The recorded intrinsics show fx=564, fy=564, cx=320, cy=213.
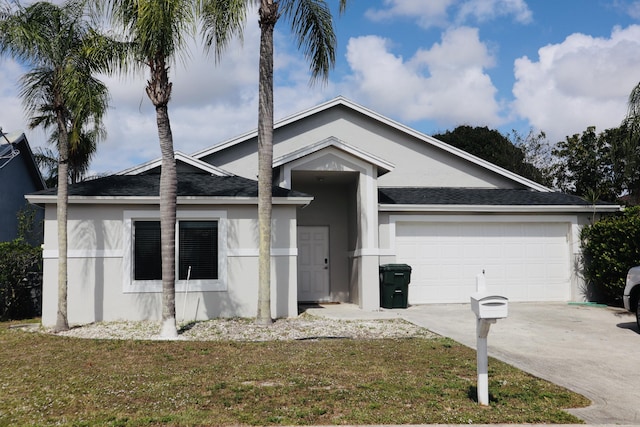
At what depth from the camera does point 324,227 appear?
54.8 feet

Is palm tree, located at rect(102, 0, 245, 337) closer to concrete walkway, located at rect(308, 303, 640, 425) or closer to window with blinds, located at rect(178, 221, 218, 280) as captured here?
window with blinds, located at rect(178, 221, 218, 280)

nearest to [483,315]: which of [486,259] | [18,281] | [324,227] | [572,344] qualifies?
[572,344]

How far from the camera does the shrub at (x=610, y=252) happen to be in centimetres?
1373

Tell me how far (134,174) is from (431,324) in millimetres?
8381

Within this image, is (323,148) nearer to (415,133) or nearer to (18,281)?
(415,133)

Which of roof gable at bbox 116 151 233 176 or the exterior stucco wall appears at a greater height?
roof gable at bbox 116 151 233 176

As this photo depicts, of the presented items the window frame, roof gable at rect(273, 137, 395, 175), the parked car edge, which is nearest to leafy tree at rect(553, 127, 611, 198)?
roof gable at rect(273, 137, 395, 175)

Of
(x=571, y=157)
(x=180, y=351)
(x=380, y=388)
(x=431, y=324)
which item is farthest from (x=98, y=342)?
(x=571, y=157)

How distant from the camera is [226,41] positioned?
36.3ft

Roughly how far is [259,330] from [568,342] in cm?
568

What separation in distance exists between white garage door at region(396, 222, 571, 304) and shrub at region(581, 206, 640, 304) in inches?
25.1

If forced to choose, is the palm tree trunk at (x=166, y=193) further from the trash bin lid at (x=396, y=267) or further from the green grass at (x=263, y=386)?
the trash bin lid at (x=396, y=267)

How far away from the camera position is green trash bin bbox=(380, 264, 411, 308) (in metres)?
14.6

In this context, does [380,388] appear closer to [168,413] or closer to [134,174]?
[168,413]
